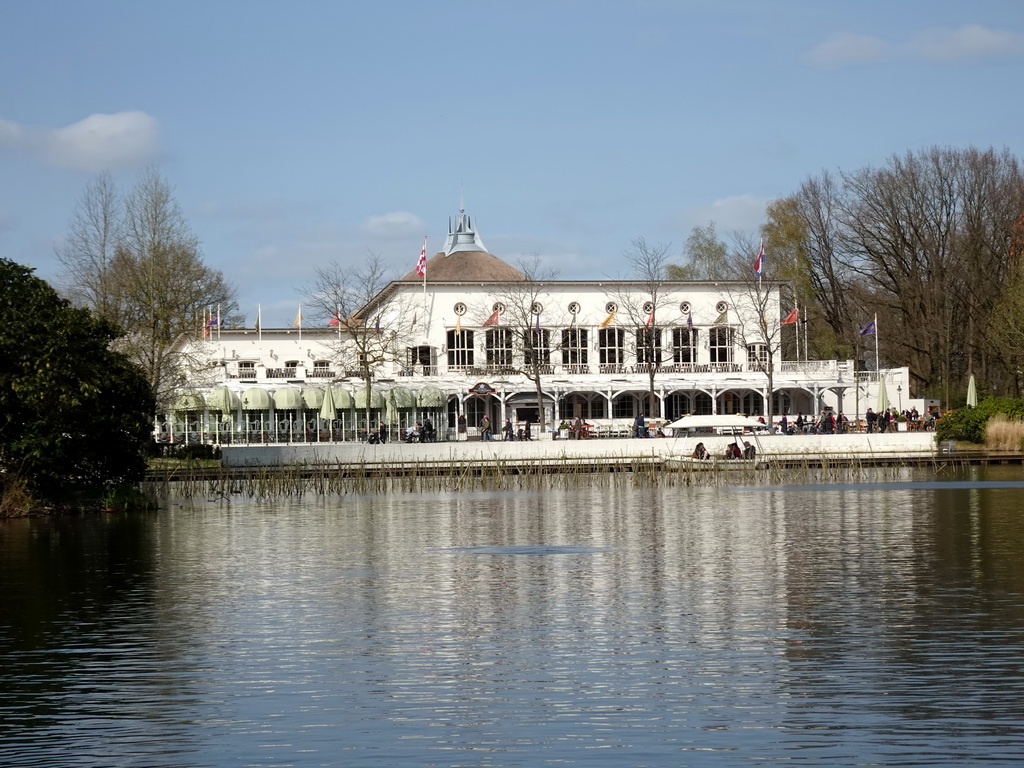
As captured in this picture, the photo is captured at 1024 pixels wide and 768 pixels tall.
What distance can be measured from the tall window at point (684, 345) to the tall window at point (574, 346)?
16.4 ft

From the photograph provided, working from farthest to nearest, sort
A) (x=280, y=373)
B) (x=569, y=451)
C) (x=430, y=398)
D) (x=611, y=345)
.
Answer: (x=611, y=345) → (x=280, y=373) → (x=430, y=398) → (x=569, y=451)

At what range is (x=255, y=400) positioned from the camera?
208 ft

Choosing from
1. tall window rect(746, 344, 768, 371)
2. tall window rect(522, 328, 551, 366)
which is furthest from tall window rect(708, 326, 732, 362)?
tall window rect(522, 328, 551, 366)

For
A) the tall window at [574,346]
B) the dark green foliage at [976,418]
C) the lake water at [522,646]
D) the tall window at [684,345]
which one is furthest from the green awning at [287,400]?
the lake water at [522,646]

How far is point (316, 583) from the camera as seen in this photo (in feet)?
66.0

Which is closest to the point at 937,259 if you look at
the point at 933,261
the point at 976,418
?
the point at 933,261

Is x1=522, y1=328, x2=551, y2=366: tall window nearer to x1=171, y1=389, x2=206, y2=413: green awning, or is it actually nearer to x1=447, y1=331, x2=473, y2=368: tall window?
x1=447, y1=331, x2=473, y2=368: tall window

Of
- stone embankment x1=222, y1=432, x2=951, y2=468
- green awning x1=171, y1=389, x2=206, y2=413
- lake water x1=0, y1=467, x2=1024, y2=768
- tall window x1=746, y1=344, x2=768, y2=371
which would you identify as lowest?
lake water x1=0, y1=467, x2=1024, y2=768

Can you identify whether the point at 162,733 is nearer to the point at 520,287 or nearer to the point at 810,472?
the point at 810,472

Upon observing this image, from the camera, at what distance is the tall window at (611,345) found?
76125 millimetres

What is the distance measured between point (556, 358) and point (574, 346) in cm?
131

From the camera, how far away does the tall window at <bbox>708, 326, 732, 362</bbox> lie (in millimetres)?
76750

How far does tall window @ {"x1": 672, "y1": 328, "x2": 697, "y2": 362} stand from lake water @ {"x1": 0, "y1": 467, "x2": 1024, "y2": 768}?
158 feet

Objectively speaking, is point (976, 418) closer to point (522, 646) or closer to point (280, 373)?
point (280, 373)
